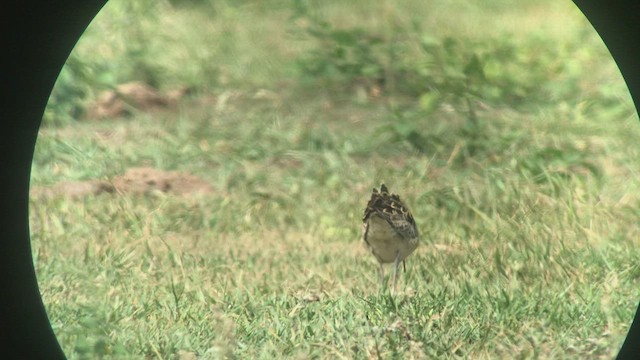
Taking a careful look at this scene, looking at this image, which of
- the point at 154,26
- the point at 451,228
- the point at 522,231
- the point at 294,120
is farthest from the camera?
the point at 154,26

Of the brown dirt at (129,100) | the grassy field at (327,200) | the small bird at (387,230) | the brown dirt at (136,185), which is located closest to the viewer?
the grassy field at (327,200)

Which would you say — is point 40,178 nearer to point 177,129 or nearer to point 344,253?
point 177,129

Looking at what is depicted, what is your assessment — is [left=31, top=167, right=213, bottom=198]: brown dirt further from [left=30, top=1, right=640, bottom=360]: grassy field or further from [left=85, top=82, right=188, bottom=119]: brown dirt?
[left=85, top=82, right=188, bottom=119]: brown dirt

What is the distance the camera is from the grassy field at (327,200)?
4.20m

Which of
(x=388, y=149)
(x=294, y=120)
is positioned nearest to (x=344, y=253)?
(x=388, y=149)

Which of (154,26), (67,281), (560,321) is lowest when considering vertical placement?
(560,321)

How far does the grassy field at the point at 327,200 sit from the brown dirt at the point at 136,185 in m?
0.06

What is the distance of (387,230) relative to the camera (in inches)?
190

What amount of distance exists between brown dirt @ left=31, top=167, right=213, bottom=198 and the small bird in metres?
1.57

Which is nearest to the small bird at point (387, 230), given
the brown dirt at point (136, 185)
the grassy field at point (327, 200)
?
the grassy field at point (327, 200)

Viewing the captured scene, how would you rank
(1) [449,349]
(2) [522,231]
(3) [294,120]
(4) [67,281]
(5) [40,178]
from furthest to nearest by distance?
(3) [294,120] < (5) [40,178] < (2) [522,231] < (4) [67,281] < (1) [449,349]

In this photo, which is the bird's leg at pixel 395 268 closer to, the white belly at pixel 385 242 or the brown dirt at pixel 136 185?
the white belly at pixel 385 242

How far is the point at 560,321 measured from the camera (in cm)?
421

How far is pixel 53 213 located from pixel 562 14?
3744 millimetres
